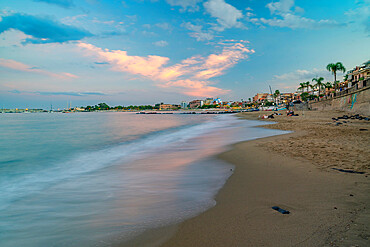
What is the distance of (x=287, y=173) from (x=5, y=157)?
53.5 feet

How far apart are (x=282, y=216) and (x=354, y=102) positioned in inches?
1462

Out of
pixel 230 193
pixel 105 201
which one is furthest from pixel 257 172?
pixel 105 201

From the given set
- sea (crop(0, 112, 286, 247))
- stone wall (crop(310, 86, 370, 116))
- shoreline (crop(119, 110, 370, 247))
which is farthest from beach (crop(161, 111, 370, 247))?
stone wall (crop(310, 86, 370, 116))

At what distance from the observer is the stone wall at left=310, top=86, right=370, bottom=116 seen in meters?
24.9

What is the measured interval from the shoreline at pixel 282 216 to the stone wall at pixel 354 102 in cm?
2758

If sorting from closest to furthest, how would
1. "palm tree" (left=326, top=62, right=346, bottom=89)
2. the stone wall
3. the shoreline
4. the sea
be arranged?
the shoreline
the sea
the stone wall
"palm tree" (left=326, top=62, right=346, bottom=89)

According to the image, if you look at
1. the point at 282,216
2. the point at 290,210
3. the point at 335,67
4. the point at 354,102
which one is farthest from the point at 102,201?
the point at 335,67

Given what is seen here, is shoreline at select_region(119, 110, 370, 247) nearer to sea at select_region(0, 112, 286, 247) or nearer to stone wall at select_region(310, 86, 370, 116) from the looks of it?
sea at select_region(0, 112, 286, 247)

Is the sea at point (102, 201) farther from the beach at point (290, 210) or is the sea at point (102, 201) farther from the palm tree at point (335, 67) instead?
the palm tree at point (335, 67)

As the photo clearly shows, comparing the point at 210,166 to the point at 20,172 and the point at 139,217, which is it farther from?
the point at 20,172

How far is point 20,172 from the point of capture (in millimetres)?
8945

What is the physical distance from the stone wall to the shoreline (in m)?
27.6

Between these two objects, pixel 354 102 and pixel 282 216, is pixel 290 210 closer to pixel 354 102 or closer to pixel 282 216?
pixel 282 216

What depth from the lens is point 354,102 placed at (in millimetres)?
30000
